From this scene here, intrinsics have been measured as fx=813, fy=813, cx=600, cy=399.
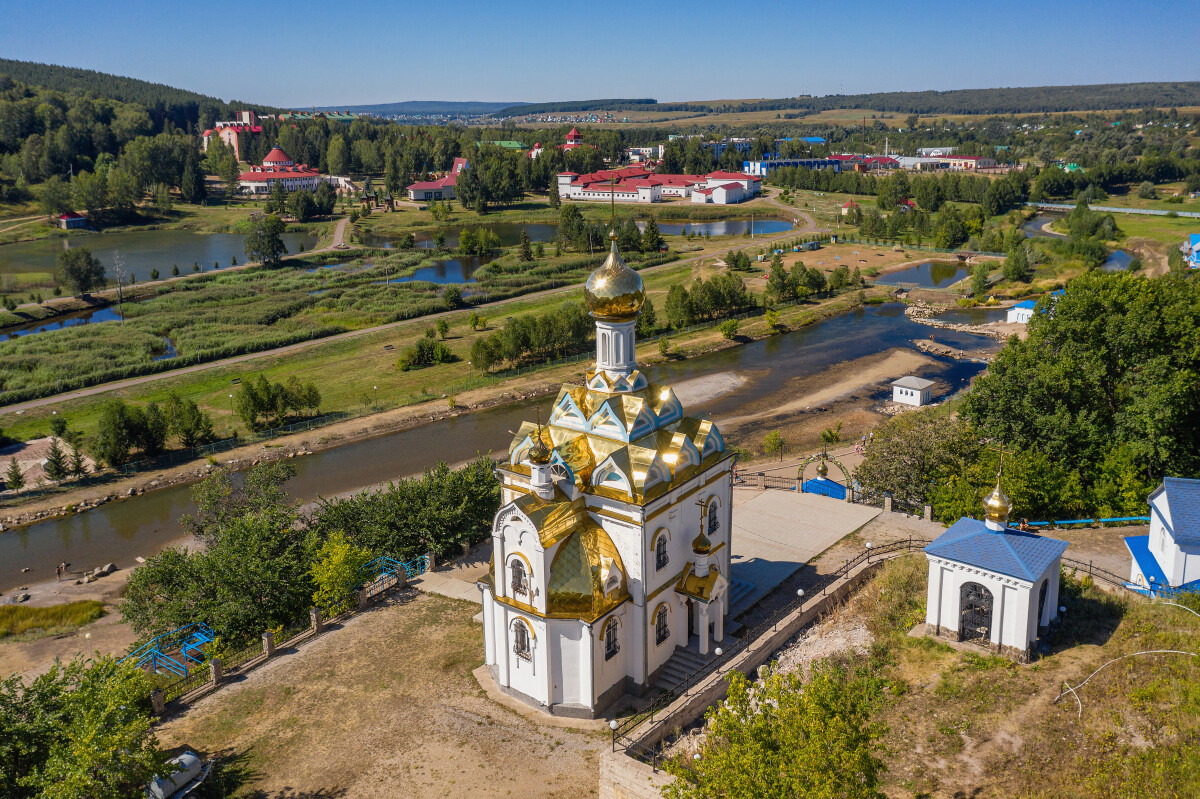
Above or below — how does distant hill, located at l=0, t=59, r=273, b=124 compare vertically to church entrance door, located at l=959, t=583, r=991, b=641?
above

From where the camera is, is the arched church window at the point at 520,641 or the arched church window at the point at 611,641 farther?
the arched church window at the point at 520,641

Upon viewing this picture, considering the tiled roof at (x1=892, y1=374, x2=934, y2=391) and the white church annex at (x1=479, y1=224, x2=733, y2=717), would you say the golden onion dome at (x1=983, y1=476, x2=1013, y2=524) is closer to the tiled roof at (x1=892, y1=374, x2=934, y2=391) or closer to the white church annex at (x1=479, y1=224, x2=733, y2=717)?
the white church annex at (x1=479, y1=224, x2=733, y2=717)

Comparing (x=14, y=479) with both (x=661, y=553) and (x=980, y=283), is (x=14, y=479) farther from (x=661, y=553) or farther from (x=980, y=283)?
(x=980, y=283)

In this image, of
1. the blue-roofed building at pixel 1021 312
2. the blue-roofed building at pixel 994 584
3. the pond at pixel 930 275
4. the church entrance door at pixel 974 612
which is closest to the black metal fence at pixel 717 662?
the blue-roofed building at pixel 994 584

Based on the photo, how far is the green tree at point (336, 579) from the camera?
2112 centimetres

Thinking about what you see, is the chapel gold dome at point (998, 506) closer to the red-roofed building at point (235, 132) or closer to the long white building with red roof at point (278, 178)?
the long white building with red roof at point (278, 178)

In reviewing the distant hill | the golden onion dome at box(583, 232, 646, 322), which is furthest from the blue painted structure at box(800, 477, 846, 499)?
the distant hill

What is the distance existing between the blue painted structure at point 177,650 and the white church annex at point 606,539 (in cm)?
765

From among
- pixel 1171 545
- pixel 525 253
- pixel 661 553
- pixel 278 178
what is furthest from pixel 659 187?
pixel 661 553

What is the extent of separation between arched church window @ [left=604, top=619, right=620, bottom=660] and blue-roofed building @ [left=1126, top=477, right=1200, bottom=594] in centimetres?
1239

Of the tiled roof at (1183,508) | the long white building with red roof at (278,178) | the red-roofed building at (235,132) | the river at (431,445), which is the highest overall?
the red-roofed building at (235,132)

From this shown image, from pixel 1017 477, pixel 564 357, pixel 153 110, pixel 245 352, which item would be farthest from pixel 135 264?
pixel 153 110

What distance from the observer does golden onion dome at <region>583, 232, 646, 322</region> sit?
18.0 metres

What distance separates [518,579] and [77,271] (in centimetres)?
6501
